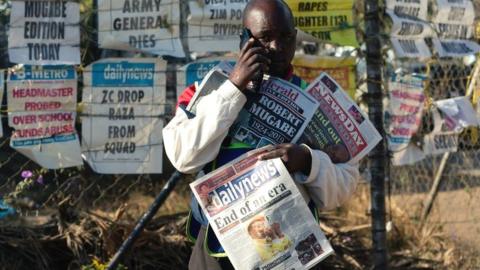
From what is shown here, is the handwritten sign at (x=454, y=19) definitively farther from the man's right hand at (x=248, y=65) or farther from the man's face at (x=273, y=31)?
the man's right hand at (x=248, y=65)

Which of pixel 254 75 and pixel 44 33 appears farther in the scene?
pixel 44 33

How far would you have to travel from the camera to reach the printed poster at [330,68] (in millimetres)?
4070

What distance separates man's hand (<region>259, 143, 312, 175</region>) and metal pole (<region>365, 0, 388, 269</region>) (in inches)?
73.8

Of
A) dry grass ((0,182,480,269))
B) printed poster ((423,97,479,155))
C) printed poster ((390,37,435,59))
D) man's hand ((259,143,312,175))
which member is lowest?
dry grass ((0,182,480,269))

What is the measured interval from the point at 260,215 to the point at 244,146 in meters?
0.23

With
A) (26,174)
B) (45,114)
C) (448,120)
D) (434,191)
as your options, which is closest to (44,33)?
(45,114)

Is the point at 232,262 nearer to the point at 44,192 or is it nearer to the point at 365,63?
→ the point at 365,63

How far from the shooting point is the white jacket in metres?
2.14

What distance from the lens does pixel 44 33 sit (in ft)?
11.6

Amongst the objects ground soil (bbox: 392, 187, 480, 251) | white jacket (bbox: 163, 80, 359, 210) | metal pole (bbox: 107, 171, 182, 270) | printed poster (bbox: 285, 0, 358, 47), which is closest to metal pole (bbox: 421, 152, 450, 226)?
ground soil (bbox: 392, 187, 480, 251)

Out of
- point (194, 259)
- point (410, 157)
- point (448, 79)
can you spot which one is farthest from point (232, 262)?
point (448, 79)

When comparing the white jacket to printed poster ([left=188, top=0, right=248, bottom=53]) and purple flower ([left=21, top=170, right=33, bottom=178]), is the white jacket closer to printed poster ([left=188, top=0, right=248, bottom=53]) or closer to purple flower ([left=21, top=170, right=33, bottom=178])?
printed poster ([left=188, top=0, right=248, bottom=53])

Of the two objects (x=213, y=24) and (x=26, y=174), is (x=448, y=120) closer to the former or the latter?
(x=213, y=24)

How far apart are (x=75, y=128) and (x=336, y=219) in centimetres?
213
